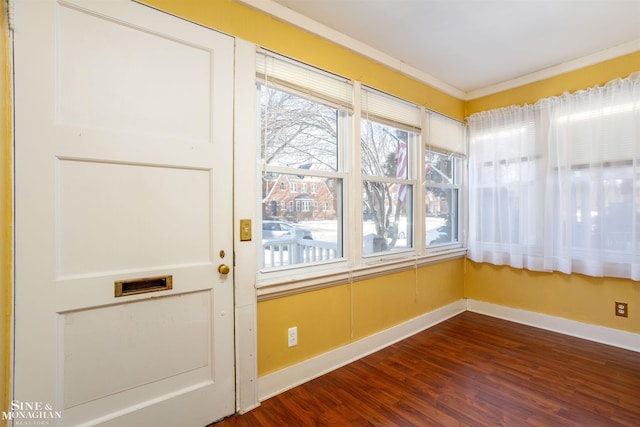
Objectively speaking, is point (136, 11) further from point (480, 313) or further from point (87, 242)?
point (480, 313)

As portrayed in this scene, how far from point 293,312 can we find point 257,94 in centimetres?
153

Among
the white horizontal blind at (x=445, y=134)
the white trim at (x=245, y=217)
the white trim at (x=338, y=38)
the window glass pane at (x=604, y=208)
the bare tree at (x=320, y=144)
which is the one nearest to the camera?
the white trim at (x=245, y=217)

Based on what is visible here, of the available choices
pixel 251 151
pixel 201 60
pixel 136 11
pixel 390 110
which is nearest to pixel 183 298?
pixel 251 151

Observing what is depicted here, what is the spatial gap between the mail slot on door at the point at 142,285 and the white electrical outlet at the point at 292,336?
2.91 feet

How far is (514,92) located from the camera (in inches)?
129

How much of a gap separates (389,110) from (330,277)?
163 centimetres

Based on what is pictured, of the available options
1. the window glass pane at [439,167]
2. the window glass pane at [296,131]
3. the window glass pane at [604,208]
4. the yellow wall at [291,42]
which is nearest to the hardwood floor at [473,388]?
the window glass pane at [604,208]

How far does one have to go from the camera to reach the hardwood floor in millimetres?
1766

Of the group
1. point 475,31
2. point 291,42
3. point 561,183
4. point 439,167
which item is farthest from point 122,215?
point 561,183

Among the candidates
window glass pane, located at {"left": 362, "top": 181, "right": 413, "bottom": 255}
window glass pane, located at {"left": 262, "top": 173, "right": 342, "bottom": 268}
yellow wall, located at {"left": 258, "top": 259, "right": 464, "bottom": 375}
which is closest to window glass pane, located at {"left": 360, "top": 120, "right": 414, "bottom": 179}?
window glass pane, located at {"left": 362, "top": 181, "right": 413, "bottom": 255}

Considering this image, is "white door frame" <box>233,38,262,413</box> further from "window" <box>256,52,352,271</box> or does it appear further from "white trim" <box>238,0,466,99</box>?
"white trim" <box>238,0,466,99</box>

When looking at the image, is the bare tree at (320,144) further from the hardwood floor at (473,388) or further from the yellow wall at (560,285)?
the yellow wall at (560,285)

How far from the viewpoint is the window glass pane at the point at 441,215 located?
3.31 m

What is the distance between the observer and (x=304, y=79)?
7.08 ft
